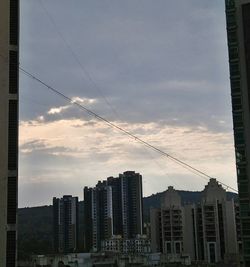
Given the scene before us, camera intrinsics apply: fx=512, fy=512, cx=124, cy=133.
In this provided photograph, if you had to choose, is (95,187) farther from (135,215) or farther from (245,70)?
(245,70)

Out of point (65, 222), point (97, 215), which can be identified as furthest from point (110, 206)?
point (65, 222)

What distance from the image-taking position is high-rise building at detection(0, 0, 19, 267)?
114 ft

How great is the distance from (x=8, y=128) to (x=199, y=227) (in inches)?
3184

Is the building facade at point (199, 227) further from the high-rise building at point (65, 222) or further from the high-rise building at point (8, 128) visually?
the high-rise building at point (8, 128)

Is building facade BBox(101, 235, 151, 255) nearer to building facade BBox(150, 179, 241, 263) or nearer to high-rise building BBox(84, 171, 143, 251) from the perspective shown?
high-rise building BBox(84, 171, 143, 251)

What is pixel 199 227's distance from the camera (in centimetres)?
11000

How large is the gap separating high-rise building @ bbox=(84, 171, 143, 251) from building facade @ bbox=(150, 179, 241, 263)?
2587 centimetres

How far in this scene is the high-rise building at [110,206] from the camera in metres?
147

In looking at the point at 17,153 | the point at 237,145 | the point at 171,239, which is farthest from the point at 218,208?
the point at 17,153

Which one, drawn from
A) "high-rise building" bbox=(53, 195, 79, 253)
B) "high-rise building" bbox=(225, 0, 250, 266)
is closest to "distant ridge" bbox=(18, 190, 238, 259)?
"high-rise building" bbox=(53, 195, 79, 253)

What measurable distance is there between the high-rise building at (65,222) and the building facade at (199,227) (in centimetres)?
3473

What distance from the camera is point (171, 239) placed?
384ft

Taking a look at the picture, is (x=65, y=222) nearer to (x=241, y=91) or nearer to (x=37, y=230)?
(x=37, y=230)

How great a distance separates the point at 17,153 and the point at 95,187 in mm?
117709
